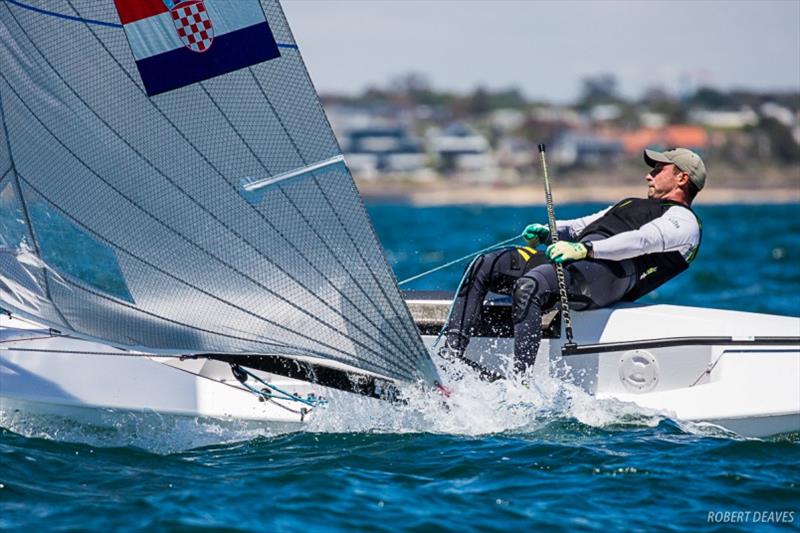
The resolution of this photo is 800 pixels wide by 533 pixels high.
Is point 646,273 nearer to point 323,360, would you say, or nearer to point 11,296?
point 323,360

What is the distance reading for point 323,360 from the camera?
5.34 m

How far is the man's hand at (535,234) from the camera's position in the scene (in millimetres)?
6312

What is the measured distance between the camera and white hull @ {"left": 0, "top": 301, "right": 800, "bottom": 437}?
562 centimetres

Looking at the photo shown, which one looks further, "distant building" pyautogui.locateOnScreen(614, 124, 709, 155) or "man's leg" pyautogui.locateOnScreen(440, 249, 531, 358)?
"distant building" pyautogui.locateOnScreen(614, 124, 709, 155)

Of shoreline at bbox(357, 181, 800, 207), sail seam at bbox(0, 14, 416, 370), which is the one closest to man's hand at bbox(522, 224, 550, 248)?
sail seam at bbox(0, 14, 416, 370)

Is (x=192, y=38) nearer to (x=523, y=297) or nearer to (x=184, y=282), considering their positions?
(x=184, y=282)

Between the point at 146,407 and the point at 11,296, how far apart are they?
75 centimetres

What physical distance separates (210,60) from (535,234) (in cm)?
206

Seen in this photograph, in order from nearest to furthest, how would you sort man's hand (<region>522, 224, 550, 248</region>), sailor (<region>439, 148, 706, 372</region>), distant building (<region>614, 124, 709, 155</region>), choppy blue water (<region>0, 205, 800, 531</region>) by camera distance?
choppy blue water (<region>0, 205, 800, 531</region>) < sailor (<region>439, 148, 706, 372</region>) < man's hand (<region>522, 224, 550, 248</region>) < distant building (<region>614, 124, 709, 155</region>)

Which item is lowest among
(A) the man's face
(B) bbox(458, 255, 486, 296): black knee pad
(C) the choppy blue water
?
(C) the choppy blue water

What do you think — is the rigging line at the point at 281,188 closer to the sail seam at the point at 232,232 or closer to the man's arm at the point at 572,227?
the sail seam at the point at 232,232

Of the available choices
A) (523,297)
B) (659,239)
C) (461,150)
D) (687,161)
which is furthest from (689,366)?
(461,150)

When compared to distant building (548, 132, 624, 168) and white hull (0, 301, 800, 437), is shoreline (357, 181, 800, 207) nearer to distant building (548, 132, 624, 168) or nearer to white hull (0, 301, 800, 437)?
distant building (548, 132, 624, 168)

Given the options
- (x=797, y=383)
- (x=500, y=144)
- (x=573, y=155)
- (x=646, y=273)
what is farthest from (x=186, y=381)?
(x=500, y=144)
